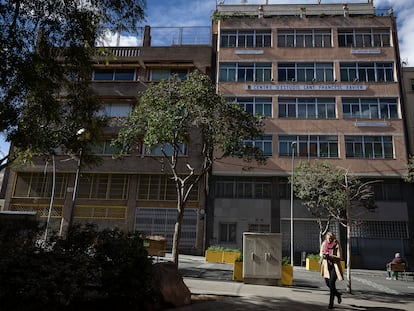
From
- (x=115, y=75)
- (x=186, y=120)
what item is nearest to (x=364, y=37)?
(x=115, y=75)

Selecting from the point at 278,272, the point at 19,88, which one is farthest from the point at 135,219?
the point at 19,88

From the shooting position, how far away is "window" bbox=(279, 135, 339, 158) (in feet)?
100

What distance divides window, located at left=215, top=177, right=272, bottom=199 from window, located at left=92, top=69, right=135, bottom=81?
1292 cm

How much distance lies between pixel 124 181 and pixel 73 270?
87.9ft

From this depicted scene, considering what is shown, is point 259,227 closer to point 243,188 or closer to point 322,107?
point 243,188

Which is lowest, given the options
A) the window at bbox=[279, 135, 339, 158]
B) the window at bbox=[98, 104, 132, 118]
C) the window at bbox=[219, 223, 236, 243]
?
the window at bbox=[219, 223, 236, 243]

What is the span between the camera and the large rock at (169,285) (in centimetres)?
773

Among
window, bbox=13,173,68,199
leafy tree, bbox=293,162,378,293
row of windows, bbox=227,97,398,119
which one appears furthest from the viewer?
window, bbox=13,173,68,199

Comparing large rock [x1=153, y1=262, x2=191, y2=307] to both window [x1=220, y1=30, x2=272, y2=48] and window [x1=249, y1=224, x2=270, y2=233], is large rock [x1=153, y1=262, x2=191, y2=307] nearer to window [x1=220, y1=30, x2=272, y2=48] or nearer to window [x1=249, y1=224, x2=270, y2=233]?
window [x1=249, y1=224, x2=270, y2=233]

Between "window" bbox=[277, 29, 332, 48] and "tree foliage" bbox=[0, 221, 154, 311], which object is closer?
"tree foliage" bbox=[0, 221, 154, 311]

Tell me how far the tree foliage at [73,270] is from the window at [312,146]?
2439cm

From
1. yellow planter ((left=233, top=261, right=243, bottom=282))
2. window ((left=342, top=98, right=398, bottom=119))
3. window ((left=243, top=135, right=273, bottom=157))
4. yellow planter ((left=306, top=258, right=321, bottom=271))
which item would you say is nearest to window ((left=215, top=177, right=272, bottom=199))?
window ((left=243, top=135, right=273, bottom=157))

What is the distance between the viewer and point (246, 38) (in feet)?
112

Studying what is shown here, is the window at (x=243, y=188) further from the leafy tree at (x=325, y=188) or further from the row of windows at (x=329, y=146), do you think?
the leafy tree at (x=325, y=188)
